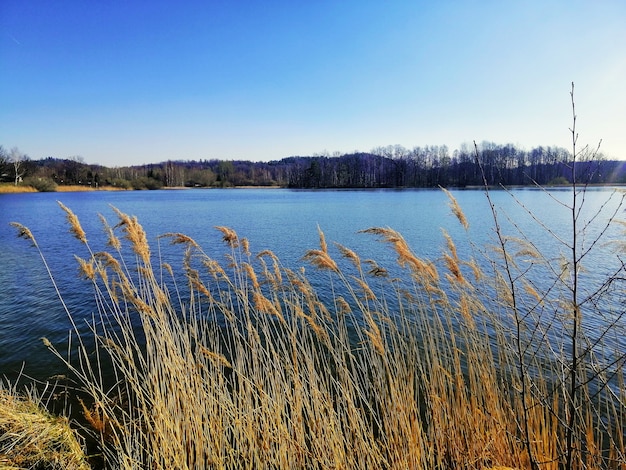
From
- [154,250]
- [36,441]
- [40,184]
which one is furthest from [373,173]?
[36,441]

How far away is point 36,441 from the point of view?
3.77 metres

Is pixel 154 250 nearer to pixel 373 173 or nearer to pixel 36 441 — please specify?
pixel 36 441

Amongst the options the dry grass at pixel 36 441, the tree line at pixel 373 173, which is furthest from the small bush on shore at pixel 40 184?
the dry grass at pixel 36 441

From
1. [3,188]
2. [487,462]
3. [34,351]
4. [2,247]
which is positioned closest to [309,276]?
[34,351]

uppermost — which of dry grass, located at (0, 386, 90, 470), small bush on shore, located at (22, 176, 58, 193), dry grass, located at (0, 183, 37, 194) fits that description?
small bush on shore, located at (22, 176, 58, 193)

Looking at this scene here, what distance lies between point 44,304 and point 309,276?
28.1 ft

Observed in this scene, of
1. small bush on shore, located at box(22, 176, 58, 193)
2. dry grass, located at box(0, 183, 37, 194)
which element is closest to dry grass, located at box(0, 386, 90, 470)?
dry grass, located at box(0, 183, 37, 194)

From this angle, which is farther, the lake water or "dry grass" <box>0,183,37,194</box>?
"dry grass" <box>0,183,37,194</box>

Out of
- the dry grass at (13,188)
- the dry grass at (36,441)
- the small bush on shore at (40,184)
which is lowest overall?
the dry grass at (36,441)

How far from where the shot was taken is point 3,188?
209ft

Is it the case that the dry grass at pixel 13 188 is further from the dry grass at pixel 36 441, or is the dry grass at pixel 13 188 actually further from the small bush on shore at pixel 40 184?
the dry grass at pixel 36 441

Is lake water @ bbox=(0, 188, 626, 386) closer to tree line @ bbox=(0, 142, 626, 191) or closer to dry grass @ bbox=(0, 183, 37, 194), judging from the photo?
dry grass @ bbox=(0, 183, 37, 194)

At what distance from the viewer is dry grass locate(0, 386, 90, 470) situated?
3.51m

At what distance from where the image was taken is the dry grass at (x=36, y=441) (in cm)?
351
